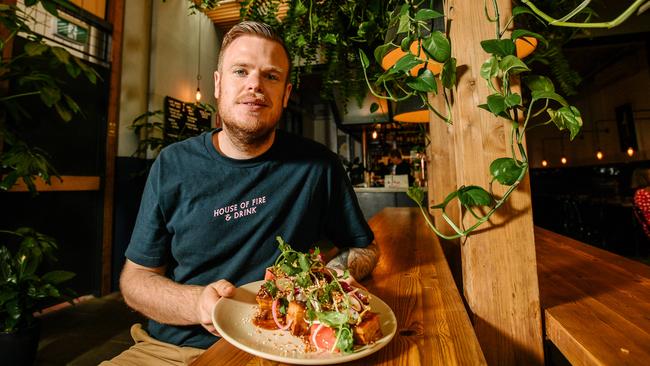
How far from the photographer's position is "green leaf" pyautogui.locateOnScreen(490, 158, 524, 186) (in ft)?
2.62

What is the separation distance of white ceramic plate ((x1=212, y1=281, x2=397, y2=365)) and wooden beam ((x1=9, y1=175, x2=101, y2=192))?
316 centimetres

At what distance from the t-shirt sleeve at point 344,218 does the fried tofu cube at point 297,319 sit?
2.10ft

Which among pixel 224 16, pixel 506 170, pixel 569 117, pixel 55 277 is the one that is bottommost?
pixel 55 277

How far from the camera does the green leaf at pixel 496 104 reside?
77cm

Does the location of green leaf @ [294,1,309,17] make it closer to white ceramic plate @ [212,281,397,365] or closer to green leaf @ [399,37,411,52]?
green leaf @ [399,37,411,52]

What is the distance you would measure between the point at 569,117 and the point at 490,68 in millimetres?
222

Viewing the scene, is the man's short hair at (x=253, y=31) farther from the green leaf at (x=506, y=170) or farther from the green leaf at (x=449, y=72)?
the green leaf at (x=506, y=170)

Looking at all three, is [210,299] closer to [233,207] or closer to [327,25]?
[233,207]

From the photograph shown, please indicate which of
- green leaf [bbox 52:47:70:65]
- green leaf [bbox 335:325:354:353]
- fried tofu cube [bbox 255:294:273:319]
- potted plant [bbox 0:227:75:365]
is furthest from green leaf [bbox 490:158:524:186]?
green leaf [bbox 52:47:70:65]

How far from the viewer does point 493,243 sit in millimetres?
883

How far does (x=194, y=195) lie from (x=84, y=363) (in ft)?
6.54

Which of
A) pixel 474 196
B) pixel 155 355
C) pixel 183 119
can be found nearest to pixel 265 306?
pixel 474 196

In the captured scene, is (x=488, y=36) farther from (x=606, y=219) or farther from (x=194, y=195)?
(x=606, y=219)

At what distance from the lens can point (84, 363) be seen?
2.24 m
